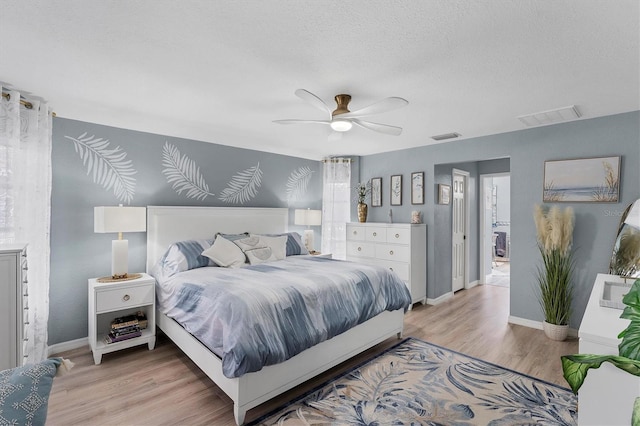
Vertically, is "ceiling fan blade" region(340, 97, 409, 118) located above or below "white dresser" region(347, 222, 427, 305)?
above

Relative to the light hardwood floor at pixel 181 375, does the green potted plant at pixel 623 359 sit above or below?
above

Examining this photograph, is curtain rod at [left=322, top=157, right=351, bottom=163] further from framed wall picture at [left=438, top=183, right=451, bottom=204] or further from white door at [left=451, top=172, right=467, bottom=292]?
white door at [left=451, top=172, right=467, bottom=292]

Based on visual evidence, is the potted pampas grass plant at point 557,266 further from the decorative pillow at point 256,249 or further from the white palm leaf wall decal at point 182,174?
the white palm leaf wall decal at point 182,174

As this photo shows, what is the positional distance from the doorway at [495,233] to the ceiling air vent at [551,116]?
2048mm

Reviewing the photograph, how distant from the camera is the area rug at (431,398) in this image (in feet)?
7.00

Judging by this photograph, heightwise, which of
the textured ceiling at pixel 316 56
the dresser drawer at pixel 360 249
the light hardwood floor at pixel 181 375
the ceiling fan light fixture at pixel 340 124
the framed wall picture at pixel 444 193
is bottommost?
the light hardwood floor at pixel 181 375

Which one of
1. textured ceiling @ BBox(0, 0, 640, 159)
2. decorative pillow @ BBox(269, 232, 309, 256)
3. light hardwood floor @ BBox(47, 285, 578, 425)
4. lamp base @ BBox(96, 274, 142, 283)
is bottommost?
light hardwood floor @ BBox(47, 285, 578, 425)

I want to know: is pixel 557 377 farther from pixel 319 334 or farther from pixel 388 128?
pixel 388 128

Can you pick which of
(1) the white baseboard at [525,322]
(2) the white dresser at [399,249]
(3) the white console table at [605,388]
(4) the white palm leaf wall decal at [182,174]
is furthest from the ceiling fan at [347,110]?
(1) the white baseboard at [525,322]

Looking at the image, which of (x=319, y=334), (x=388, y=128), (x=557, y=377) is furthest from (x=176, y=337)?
(x=557, y=377)

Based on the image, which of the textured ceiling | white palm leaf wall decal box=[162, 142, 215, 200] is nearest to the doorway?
the textured ceiling

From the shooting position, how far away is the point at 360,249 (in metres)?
5.08

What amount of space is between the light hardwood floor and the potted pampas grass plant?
0.68 feet

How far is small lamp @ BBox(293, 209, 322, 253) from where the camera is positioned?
4848 millimetres
